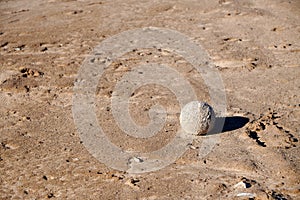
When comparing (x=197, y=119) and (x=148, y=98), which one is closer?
(x=197, y=119)

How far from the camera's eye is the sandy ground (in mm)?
5414

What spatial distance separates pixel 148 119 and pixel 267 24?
4.06 meters

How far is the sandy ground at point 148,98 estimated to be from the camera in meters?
5.41

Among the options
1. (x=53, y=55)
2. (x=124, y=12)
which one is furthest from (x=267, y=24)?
(x=53, y=55)

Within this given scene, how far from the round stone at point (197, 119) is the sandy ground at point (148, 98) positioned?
7.2 inches

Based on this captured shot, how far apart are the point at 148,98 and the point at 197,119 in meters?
1.28

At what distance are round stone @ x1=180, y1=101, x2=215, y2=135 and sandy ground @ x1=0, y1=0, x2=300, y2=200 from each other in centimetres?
18

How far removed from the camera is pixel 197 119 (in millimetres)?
6203

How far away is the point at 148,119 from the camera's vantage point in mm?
6754

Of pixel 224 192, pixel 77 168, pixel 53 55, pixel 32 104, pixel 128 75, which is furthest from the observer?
pixel 53 55

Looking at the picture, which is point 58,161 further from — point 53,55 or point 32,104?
point 53,55

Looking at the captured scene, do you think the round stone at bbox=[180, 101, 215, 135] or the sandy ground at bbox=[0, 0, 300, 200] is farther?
the round stone at bbox=[180, 101, 215, 135]

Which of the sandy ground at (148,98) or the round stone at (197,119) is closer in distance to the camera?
the sandy ground at (148,98)

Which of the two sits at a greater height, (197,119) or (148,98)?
(197,119)
